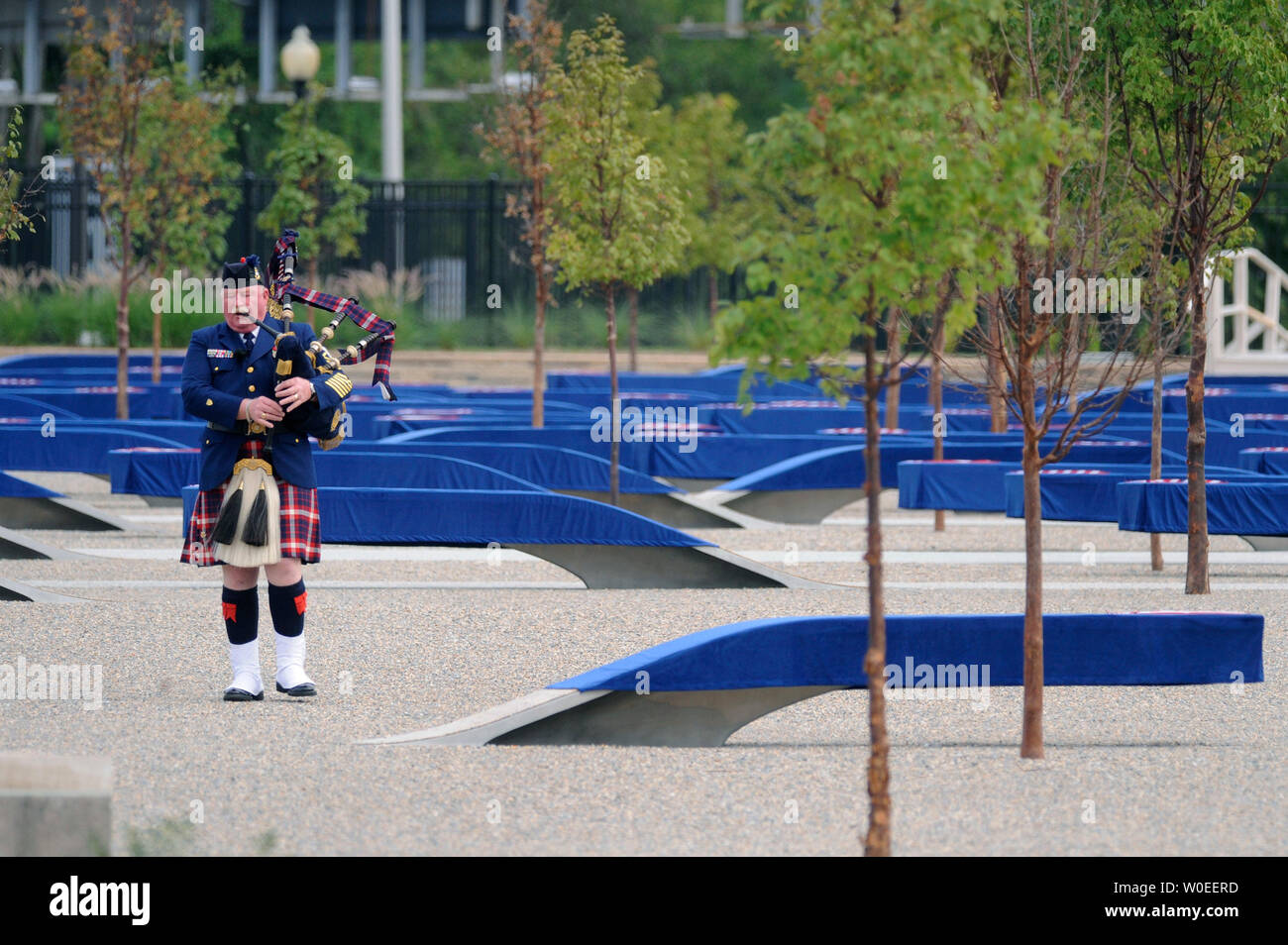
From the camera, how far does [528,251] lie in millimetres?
29844

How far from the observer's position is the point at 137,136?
20.3 m

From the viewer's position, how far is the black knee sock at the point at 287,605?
26.2 feet

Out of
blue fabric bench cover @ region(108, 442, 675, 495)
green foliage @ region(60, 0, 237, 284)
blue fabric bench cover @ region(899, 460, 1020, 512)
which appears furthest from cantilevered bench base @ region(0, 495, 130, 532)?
blue fabric bench cover @ region(899, 460, 1020, 512)

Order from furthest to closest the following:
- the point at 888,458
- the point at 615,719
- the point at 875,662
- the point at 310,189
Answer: the point at 310,189, the point at 888,458, the point at 615,719, the point at 875,662

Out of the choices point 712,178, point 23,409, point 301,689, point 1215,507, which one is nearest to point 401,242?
point 712,178

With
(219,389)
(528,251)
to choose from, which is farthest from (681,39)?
(219,389)

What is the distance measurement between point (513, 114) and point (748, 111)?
29.7 m

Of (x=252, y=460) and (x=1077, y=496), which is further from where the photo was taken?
(x=1077, y=496)

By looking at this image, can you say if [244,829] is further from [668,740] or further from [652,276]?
[652,276]


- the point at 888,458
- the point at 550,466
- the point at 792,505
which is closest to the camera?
the point at 550,466

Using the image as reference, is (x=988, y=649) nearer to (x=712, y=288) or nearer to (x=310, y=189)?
(x=310, y=189)

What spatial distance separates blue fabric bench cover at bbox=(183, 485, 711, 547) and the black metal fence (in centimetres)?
1719

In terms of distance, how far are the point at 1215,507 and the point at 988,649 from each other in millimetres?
5383

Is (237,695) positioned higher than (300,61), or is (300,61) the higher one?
(300,61)
